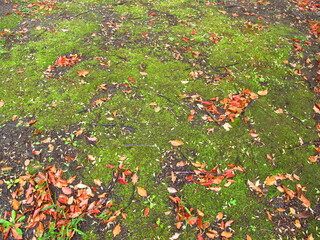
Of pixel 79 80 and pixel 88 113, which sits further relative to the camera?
pixel 79 80

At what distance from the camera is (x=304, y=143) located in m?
3.97

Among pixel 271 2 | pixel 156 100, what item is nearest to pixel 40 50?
pixel 156 100

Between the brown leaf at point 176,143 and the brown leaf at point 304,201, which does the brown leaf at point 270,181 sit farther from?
the brown leaf at point 176,143

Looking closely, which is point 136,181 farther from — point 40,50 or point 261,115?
point 40,50

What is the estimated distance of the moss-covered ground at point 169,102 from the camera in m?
3.19

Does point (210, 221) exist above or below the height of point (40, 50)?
below

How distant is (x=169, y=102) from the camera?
4.46 m

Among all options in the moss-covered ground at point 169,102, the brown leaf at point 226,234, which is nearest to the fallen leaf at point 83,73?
the moss-covered ground at point 169,102

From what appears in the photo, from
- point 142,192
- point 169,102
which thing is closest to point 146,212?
point 142,192

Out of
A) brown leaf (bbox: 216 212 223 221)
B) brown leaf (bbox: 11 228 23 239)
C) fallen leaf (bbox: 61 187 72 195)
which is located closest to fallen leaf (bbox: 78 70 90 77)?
fallen leaf (bbox: 61 187 72 195)

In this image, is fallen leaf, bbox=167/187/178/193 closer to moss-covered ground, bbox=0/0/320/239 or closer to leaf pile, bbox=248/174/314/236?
moss-covered ground, bbox=0/0/320/239

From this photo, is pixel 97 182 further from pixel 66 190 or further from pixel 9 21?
pixel 9 21

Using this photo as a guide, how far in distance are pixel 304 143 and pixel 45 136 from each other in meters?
4.00

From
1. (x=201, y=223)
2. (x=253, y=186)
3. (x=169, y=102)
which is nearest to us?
(x=201, y=223)
